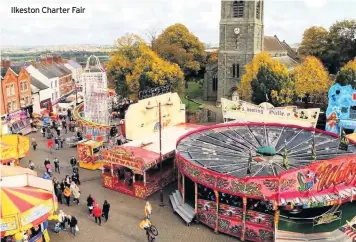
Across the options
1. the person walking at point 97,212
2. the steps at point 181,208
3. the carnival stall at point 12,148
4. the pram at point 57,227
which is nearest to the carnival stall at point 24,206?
the pram at point 57,227

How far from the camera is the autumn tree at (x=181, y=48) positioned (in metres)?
54.9

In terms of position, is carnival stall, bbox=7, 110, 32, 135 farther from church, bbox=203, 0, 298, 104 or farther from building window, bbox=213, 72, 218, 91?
building window, bbox=213, 72, 218, 91

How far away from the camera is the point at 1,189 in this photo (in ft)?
54.2

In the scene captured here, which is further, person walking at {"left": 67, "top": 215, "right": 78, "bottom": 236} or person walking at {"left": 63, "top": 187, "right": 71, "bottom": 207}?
person walking at {"left": 63, "top": 187, "right": 71, "bottom": 207}

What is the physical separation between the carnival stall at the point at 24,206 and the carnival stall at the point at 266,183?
701 centimetres

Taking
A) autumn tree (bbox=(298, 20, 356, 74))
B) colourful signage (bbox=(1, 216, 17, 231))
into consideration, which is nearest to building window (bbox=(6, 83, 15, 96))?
colourful signage (bbox=(1, 216, 17, 231))

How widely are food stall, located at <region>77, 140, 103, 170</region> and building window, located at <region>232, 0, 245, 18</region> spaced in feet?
99.0

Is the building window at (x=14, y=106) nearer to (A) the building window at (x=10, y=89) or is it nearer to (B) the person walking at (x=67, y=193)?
(A) the building window at (x=10, y=89)

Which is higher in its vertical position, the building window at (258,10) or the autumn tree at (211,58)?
the building window at (258,10)

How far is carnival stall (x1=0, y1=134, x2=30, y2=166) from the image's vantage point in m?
26.0

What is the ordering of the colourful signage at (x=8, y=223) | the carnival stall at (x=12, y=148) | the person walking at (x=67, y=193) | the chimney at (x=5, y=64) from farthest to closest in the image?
the chimney at (x=5, y=64) < the carnival stall at (x=12, y=148) < the person walking at (x=67, y=193) < the colourful signage at (x=8, y=223)

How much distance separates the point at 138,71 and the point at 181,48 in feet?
52.6

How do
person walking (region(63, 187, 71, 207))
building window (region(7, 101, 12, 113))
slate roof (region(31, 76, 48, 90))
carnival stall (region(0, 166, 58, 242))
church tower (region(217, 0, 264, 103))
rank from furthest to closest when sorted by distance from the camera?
church tower (region(217, 0, 264, 103))
slate roof (region(31, 76, 48, 90))
building window (region(7, 101, 12, 113))
person walking (region(63, 187, 71, 207))
carnival stall (region(0, 166, 58, 242))

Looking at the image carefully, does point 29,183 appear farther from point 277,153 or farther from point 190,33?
point 190,33
